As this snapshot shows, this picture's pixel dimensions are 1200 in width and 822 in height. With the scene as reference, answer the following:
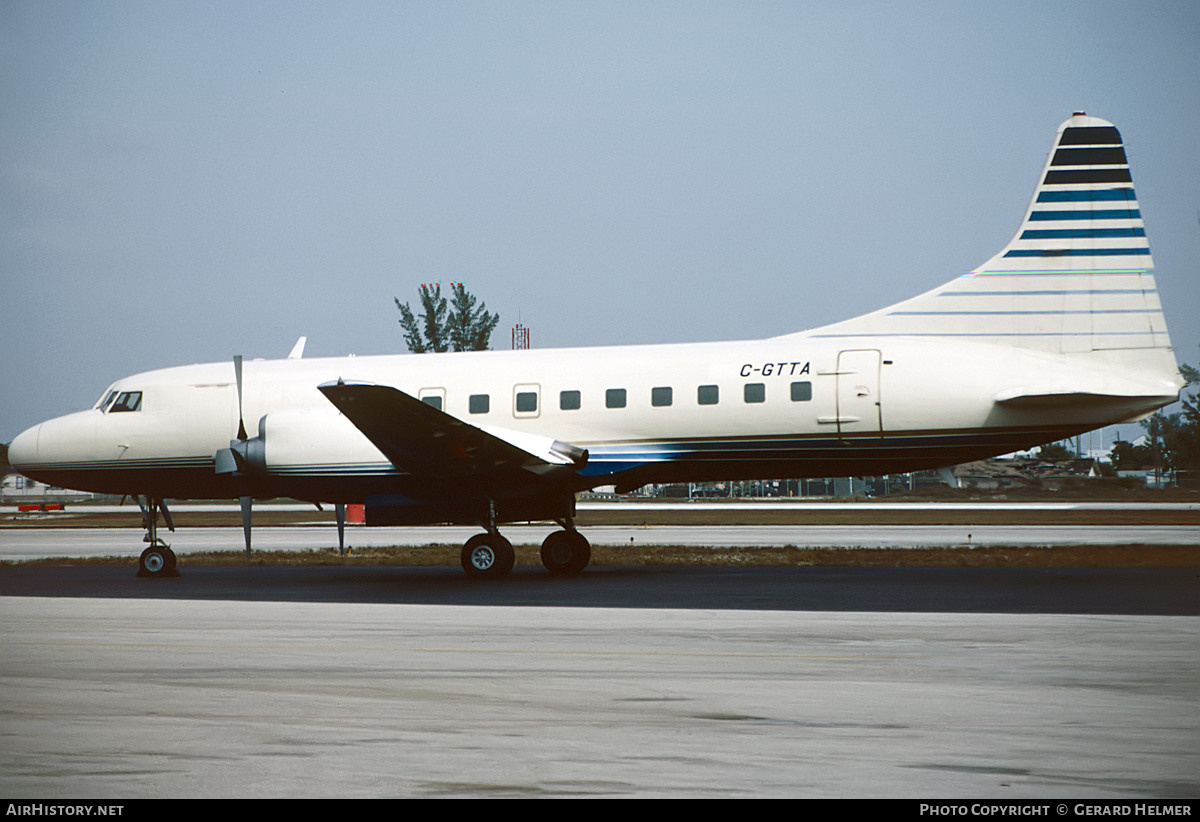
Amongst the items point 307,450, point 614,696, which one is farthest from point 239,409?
point 614,696

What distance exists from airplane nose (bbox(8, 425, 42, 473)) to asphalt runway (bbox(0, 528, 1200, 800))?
856 centimetres

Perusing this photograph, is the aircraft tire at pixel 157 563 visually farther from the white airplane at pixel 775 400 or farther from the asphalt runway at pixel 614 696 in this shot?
the asphalt runway at pixel 614 696

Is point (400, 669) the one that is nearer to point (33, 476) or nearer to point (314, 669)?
point (314, 669)

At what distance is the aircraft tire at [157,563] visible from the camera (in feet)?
64.8

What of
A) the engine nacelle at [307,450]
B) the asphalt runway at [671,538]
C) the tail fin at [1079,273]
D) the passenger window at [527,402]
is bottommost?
the asphalt runway at [671,538]

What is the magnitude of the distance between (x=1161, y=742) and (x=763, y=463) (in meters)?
12.7

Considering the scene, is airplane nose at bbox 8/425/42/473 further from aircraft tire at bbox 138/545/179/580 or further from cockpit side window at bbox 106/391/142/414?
aircraft tire at bbox 138/545/179/580

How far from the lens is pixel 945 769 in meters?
5.67

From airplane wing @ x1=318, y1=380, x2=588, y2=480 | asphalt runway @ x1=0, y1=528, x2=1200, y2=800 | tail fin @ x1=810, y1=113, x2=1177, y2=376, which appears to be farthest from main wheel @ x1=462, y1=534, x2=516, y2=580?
tail fin @ x1=810, y1=113, x2=1177, y2=376

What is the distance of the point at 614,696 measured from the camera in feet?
25.7

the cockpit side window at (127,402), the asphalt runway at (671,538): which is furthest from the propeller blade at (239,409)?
the asphalt runway at (671,538)

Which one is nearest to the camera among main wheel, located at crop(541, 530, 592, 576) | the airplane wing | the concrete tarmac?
the concrete tarmac

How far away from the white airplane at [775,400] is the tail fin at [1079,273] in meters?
0.03

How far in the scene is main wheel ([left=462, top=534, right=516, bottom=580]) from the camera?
1858 cm
